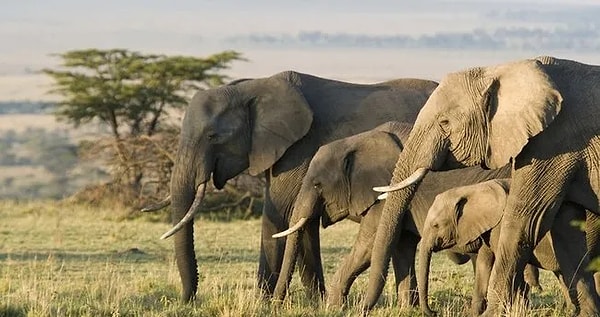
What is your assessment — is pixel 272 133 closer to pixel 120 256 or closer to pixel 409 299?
pixel 409 299

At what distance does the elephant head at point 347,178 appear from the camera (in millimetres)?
12312

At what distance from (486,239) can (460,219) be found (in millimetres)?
246

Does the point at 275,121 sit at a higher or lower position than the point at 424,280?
higher

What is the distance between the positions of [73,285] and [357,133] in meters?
2.79

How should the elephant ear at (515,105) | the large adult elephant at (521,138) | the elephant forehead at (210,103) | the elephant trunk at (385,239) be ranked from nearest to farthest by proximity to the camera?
the elephant ear at (515,105), the large adult elephant at (521,138), the elephant trunk at (385,239), the elephant forehead at (210,103)

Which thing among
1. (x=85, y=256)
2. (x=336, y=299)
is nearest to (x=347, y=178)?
(x=336, y=299)

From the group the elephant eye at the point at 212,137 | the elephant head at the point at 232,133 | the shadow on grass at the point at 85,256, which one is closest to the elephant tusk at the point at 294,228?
the elephant head at the point at 232,133

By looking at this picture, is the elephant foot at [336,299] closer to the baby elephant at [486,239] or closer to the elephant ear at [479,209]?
the baby elephant at [486,239]

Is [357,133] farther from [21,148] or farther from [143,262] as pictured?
[21,148]

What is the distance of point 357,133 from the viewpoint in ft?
45.1

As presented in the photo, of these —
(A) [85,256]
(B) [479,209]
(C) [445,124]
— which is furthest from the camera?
(A) [85,256]

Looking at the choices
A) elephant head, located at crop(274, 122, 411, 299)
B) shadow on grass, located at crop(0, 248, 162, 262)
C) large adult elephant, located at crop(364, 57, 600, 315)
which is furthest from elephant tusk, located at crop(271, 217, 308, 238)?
shadow on grass, located at crop(0, 248, 162, 262)

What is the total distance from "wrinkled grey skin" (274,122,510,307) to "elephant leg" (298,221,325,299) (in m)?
0.52

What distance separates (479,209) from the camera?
1150 centimetres
